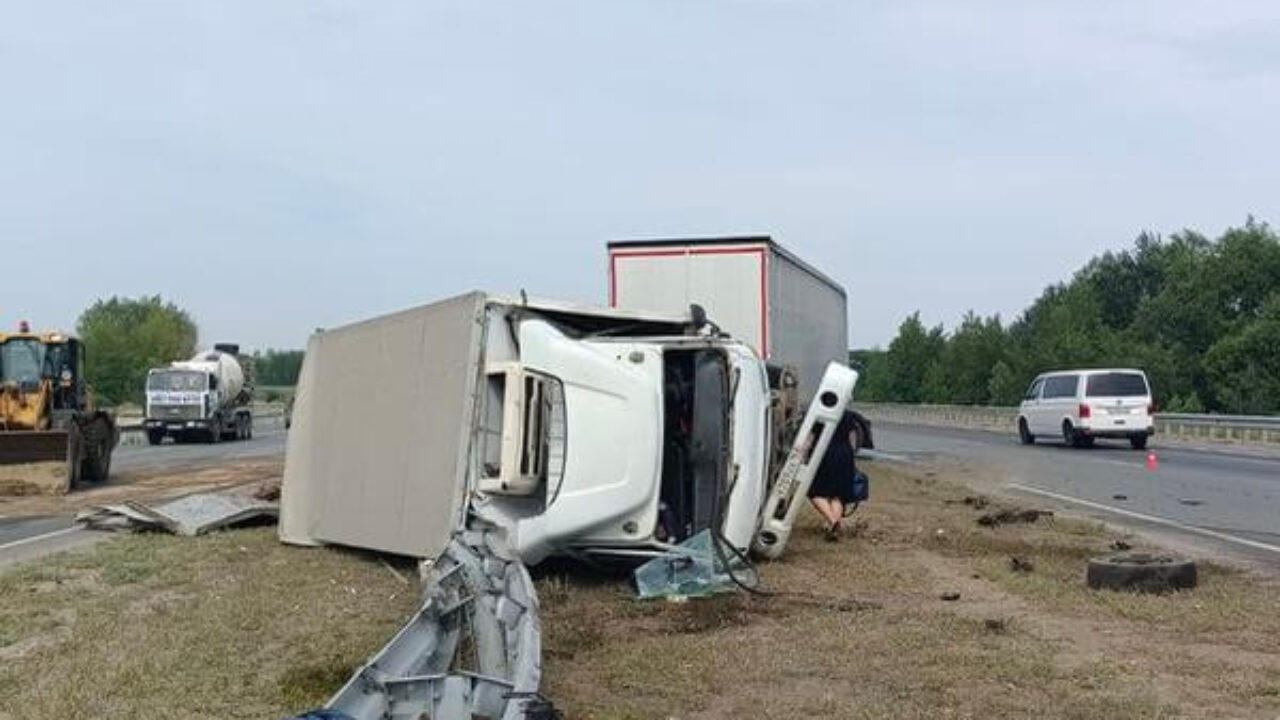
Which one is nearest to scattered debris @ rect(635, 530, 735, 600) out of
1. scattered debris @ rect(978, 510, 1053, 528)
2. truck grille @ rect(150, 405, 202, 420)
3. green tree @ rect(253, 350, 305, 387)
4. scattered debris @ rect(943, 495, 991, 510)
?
scattered debris @ rect(978, 510, 1053, 528)

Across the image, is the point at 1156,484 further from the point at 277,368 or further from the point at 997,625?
the point at 277,368

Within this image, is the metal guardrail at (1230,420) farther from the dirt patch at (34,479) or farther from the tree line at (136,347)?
the tree line at (136,347)

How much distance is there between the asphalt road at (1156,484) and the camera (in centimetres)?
1384

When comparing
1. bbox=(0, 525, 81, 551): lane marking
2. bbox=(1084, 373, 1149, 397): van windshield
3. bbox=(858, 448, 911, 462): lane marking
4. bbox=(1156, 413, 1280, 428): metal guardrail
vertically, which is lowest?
bbox=(0, 525, 81, 551): lane marking

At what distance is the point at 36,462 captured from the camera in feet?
Result: 68.4

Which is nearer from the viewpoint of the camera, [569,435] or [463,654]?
[463,654]

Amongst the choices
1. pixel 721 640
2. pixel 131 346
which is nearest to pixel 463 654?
pixel 721 640

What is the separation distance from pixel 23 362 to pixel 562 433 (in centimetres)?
Result: 1796

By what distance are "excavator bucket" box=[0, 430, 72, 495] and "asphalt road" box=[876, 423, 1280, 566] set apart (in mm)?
14936

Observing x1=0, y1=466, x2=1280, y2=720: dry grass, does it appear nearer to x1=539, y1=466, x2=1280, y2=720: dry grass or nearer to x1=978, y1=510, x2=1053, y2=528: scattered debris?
x1=539, y1=466, x2=1280, y2=720: dry grass

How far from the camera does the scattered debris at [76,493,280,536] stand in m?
13.4

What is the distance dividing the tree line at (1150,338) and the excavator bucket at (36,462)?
5261cm

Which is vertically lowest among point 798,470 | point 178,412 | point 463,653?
point 463,653

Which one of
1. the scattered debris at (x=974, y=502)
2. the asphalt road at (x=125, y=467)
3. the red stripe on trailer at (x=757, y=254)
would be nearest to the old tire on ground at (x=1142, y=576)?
the scattered debris at (x=974, y=502)
